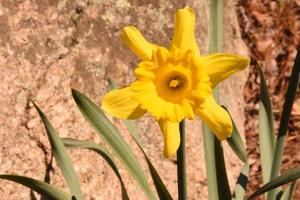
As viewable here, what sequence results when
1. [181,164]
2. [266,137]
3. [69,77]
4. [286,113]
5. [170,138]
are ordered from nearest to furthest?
[170,138]
[181,164]
[286,113]
[266,137]
[69,77]

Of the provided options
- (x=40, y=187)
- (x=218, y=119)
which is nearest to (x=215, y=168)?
(x=218, y=119)

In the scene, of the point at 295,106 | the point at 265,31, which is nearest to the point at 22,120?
the point at 295,106

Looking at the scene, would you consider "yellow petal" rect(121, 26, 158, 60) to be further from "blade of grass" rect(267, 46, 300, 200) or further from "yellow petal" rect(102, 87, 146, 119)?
"blade of grass" rect(267, 46, 300, 200)

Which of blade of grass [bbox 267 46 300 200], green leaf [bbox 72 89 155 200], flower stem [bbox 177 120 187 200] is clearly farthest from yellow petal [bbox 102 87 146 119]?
blade of grass [bbox 267 46 300 200]

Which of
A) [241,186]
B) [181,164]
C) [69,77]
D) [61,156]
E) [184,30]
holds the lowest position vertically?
[241,186]

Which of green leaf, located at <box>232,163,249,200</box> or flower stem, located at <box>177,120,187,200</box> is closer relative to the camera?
flower stem, located at <box>177,120,187,200</box>

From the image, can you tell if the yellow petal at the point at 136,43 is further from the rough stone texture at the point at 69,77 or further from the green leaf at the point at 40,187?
the rough stone texture at the point at 69,77

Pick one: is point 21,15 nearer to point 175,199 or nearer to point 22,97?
point 22,97

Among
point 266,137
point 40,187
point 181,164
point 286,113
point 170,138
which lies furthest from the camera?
point 266,137

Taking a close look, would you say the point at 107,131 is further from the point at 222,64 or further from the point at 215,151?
the point at 222,64
